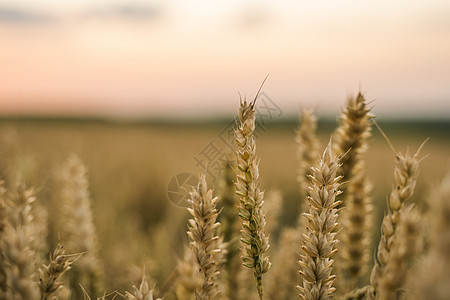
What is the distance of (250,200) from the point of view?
93 cm

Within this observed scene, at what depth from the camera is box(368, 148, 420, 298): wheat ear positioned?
870 mm

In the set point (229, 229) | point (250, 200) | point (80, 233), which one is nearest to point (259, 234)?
point (250, 200)

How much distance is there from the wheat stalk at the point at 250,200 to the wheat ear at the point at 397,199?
0.30 m

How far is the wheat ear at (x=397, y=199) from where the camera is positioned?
2.85 feet

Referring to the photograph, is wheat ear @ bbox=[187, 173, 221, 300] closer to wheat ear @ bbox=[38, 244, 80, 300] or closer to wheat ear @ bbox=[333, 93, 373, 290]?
wheat ear @ bbox=[38, 244, 80, 300]

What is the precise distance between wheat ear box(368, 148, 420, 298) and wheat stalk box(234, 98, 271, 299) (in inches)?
11.6

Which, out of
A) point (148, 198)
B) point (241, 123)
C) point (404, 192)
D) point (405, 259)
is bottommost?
point (148, 198)

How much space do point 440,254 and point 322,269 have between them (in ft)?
1.22

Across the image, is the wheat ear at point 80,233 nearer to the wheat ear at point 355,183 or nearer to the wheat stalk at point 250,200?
the wheat stalk at point 250,200

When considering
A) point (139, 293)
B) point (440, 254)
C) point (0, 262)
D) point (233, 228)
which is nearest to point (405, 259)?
point (440, 254)

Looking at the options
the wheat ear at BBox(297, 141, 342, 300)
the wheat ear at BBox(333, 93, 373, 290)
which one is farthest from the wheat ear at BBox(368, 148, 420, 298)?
the wheat ear at BBox(333, 93, 373, 290)

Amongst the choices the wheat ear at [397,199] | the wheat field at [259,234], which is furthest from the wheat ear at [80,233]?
the wheat ear at [397,199]

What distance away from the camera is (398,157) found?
893 mm

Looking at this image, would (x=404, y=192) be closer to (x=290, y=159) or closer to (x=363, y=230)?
(x=363, y=230)
